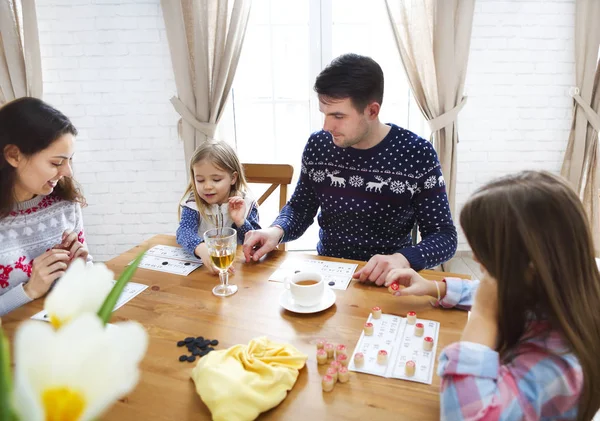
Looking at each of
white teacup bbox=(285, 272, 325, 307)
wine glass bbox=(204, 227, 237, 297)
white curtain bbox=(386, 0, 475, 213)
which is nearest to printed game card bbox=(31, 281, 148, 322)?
wine glass bbox=(204, 227, 237, 297)

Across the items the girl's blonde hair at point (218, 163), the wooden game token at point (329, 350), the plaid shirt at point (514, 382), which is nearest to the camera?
the plaid shirt at point (514, 382)

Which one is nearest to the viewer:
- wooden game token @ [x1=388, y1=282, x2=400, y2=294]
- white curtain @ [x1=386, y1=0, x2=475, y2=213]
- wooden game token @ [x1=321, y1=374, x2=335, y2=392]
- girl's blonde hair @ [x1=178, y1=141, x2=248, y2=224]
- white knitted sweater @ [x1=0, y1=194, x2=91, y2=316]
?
wooden game token @ [x1=321, y1=374, x2=335, y2=392]

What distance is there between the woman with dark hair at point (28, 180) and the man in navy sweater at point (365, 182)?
667 mm

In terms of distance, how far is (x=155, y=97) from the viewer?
2.90 m

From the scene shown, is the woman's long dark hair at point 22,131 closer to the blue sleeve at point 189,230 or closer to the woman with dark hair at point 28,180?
the woman with dark hair at point 28,180

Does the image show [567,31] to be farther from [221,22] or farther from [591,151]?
[221,22]

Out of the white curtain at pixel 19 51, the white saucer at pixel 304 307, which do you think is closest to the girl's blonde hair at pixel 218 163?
the white saucer at pixel 304 307

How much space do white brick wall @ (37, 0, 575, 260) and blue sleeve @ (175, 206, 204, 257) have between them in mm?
1423

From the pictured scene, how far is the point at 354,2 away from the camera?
9.13ft

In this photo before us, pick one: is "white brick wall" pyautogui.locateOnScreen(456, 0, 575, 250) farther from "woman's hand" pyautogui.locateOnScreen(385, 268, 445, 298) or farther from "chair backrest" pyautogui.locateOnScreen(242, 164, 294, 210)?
"woman's hand" pyautogui.locateOnScreen(385, 268, 445, 298)

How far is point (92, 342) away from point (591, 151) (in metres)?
3.29

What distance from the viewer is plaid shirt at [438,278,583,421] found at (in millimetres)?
642

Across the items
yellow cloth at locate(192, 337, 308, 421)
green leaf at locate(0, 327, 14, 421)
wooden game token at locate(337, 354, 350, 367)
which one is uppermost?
green leaf at locate(0, 327, 14, 421)

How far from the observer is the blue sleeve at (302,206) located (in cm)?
166
